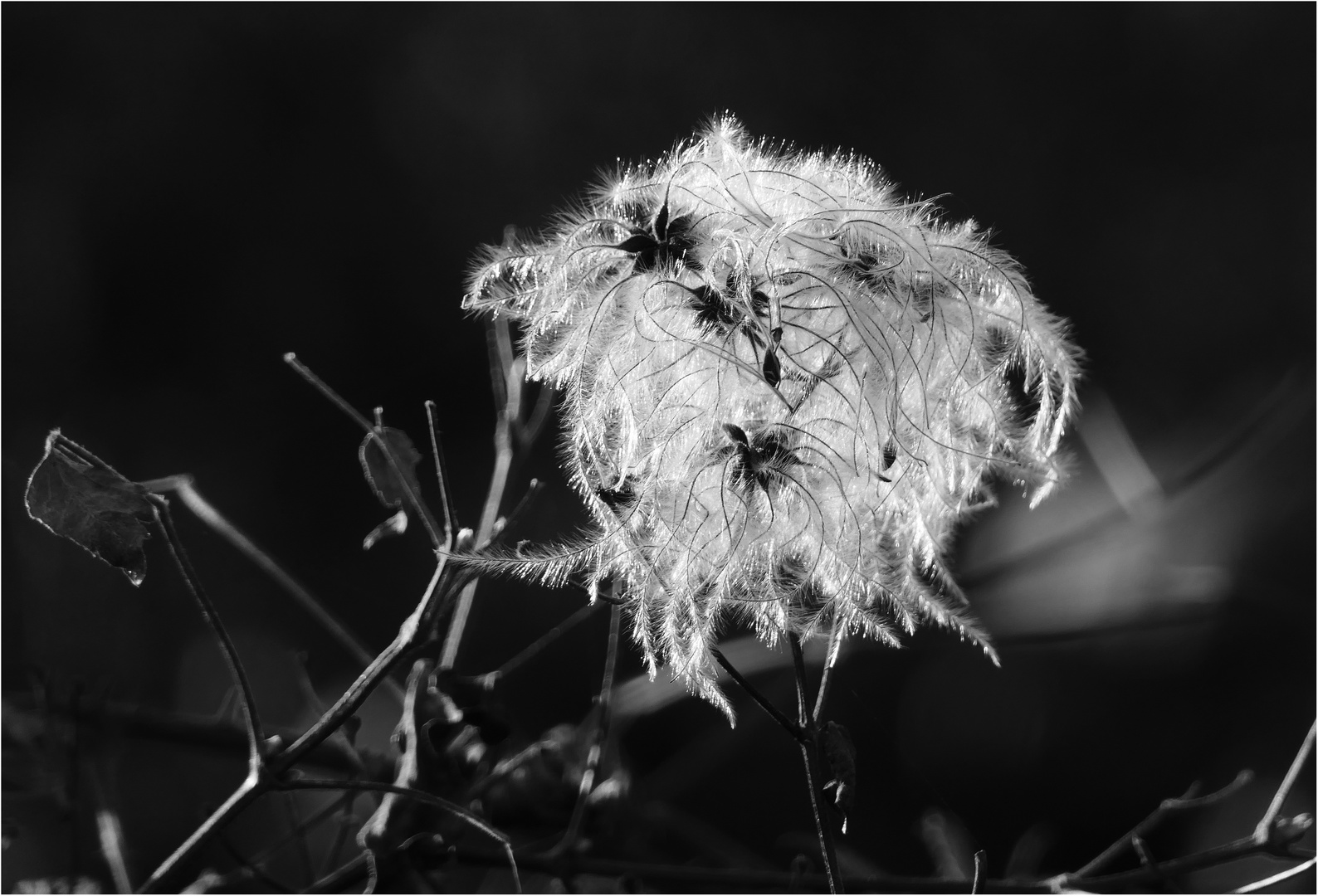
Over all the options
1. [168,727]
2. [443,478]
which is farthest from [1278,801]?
[168,727]

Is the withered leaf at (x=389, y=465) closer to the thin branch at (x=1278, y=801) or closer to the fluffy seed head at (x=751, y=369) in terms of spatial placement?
the fluffy seed head at (x=751, y=369)

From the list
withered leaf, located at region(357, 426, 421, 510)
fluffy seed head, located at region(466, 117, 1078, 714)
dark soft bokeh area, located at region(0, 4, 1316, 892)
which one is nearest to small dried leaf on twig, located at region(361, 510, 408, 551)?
withered leaf, located at region(357, 426, 421, 510)

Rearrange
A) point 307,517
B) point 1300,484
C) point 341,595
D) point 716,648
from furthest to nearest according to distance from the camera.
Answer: point 1300,484, point 307,517, point 341,595, point 716,648

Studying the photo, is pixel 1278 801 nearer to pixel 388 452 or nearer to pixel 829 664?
pixel 829 664

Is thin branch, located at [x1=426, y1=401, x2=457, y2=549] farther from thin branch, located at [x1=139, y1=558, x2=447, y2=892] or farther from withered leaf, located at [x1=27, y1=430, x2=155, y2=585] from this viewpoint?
withered leaf, located at [x1=27, y1=430, x2=155, y2=585]

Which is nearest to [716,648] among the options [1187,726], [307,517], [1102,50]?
[307,517]

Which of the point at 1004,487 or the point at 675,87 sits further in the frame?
the point at 675,87

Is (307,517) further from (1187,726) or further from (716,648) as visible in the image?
(1187,726)
